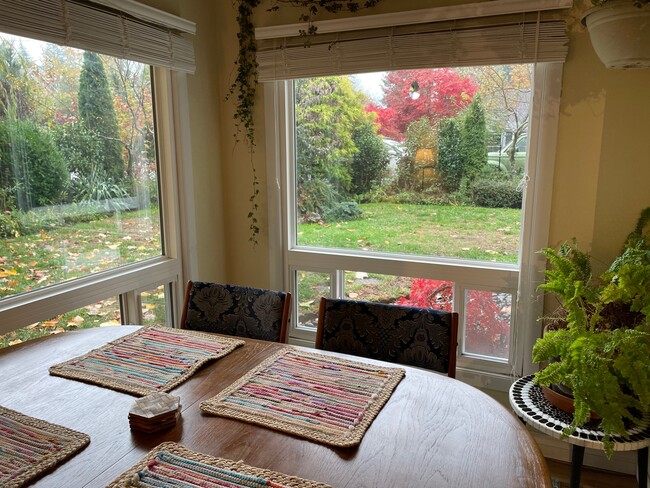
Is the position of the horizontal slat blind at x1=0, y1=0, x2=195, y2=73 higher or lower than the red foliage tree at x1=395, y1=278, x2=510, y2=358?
higher

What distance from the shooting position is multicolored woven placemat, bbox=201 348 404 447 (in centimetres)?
123

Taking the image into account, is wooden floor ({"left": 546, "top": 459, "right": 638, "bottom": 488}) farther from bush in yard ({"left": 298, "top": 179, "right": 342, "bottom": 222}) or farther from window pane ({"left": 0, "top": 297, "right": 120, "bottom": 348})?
window pane ({"left": 0, "top": 297, "right": 120, "bottom": 348})

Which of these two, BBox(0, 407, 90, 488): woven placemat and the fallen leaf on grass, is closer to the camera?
BBox(0, 407, 90, 488): woven placemat

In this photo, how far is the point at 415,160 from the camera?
8.54ft

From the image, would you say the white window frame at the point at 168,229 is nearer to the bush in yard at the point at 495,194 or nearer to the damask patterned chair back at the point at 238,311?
the damask patterned chair back at the point at 238,311

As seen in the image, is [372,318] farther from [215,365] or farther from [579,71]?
[579,71]

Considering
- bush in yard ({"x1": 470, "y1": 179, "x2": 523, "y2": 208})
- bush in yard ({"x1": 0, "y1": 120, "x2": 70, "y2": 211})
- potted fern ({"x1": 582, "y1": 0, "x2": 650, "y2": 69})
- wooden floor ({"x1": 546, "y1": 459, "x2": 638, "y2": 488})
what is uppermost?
potted fern ({"x1": 582, "y1": 0, "x2": 650, "y2": 69})

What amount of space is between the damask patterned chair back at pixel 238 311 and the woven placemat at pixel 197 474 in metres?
0.86

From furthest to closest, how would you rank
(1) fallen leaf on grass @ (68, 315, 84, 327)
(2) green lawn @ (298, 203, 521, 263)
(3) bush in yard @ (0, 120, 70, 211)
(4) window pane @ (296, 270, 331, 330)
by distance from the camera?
(4) window pane @ (296, 270, 331, 330) < (2) green lawn @ (298, 203, 521, 263) < (1) fallen leaf on grass @ (68, 315, 84, 327) < (3) bush in yard @ (0, 120, 70, 211)

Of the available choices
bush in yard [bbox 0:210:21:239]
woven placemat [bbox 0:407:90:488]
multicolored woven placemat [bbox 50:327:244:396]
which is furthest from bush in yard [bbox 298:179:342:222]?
woven placemat [bbox 0:407:90:488]

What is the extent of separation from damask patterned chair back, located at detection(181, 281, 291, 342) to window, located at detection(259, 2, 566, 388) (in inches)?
34.5

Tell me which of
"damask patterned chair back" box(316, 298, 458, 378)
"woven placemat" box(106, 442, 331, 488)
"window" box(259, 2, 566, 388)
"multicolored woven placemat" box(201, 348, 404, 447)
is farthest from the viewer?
"window" box(259, 2, 566, 388)

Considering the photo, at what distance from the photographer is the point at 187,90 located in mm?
2666

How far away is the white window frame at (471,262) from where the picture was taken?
2.27 metres
